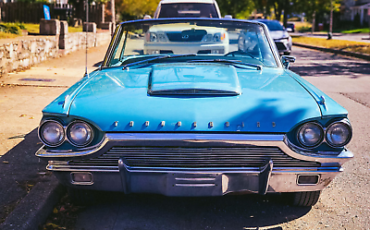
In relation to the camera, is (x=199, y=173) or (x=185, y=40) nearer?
(x=199, y=173)

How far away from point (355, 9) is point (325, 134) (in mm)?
63973

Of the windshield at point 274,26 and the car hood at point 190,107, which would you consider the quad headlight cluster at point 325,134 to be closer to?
the car hood at point 190,107

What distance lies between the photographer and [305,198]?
10.5 feet

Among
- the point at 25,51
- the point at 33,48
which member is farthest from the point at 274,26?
the point at 25,51

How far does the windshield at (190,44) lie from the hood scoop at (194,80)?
1.00 feet

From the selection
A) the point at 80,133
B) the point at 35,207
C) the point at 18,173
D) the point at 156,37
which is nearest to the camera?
the point at 80,133

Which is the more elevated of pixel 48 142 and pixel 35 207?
pixel 48 142

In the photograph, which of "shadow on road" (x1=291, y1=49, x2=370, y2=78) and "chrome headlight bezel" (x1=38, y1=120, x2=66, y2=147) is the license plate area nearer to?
"chrome headlight bezel" (x1=38, y1=120, x2=66, y2=147)

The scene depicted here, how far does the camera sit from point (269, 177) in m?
2.68

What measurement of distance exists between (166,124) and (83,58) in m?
11.4

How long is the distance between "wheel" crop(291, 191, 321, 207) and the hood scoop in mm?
948

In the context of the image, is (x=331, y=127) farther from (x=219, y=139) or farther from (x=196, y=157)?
(x=196, y=157)

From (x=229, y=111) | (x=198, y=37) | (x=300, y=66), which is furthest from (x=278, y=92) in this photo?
(x=300, y=66)

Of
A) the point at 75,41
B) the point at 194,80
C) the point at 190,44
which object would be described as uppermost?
the point at 75,41
